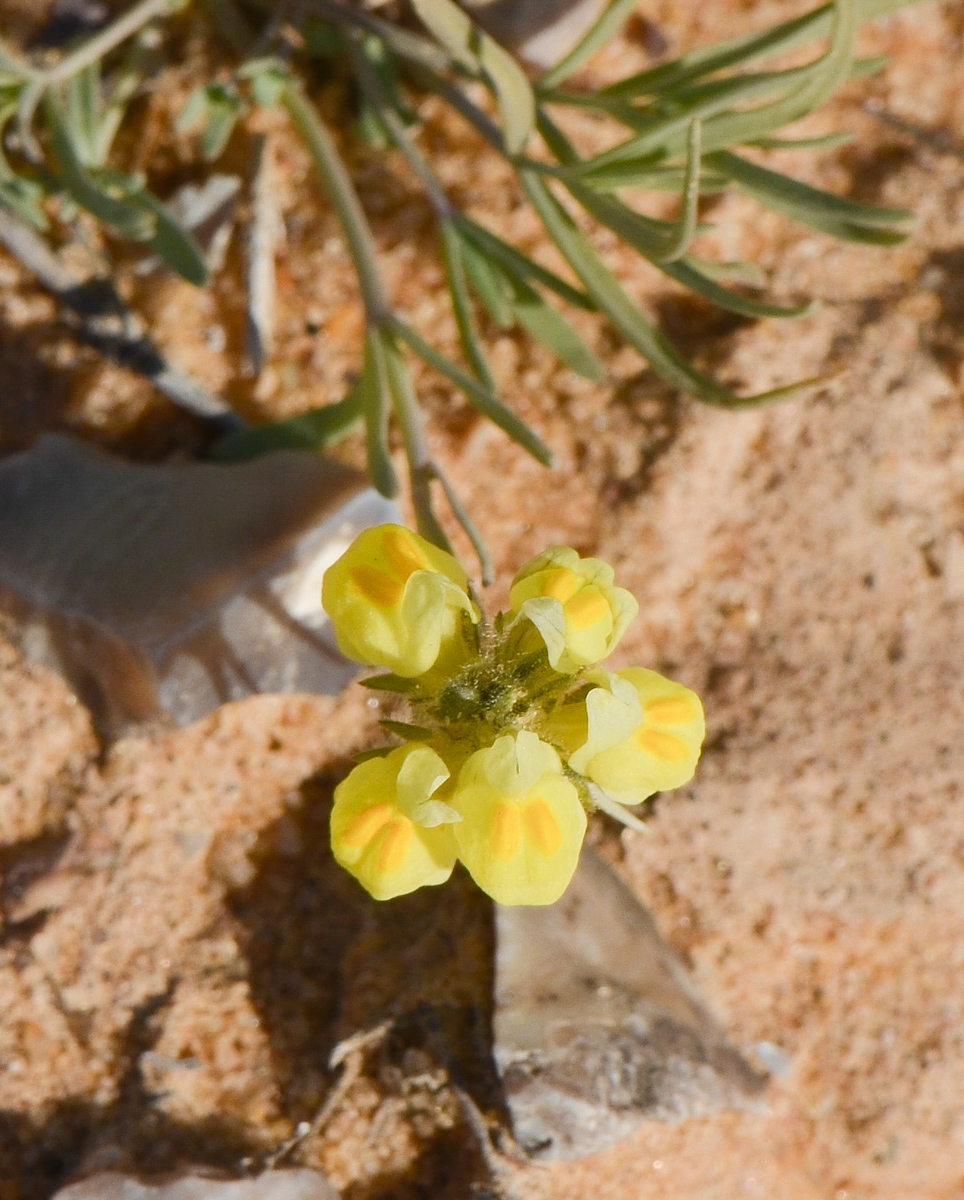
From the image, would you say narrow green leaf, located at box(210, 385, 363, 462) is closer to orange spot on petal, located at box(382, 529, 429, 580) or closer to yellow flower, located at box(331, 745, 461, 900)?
orange spot on petal, located at box(382, 529, 429, 580)

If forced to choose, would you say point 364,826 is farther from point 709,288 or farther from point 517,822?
point 709,288

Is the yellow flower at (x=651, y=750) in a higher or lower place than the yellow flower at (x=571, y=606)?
lower

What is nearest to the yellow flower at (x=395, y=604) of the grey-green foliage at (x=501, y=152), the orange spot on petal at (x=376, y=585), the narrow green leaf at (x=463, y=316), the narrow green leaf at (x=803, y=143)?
the orange spot on petal at (x=376, y=585)

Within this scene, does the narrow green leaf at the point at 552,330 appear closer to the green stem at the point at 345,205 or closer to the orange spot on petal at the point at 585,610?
the green stem at the point at 345,205

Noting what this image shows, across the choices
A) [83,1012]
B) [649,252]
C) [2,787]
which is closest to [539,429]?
[649,252]

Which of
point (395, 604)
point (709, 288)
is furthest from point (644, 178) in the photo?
point (395, 604)

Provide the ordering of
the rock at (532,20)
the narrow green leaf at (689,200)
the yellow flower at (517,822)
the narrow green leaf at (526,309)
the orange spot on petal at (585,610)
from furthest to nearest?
the rock at (532,20), the narrow green leaf at (526,309), the narrow green leaf at (689,200), the orange spot on petal at (585,610), the yellow flower at (517,822)

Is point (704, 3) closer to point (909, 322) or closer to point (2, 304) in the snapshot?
point (909, 322)
